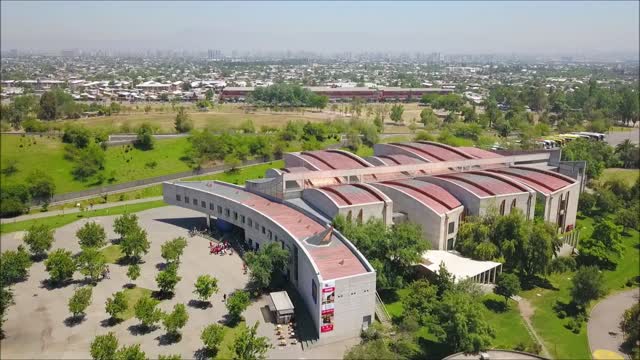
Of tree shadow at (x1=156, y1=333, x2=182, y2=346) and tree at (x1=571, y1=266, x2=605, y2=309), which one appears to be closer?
tree shadow at (x1=156, y1=333, x2=182, y2=346)

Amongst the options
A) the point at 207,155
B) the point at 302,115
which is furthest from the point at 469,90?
the point at 207,155

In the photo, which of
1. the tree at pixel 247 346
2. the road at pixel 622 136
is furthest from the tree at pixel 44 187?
the road at pixel 622 136

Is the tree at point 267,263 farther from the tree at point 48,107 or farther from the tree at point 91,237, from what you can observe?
the tree at point 48,107

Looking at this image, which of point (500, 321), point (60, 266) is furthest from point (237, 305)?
point (500, 321)

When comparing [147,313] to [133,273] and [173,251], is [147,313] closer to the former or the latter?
[133,273]

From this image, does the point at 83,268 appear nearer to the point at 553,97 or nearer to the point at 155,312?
the point at 155,312

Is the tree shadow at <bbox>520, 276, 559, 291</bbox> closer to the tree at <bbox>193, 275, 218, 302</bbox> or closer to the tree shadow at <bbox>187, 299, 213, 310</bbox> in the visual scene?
the tree at <bbox>193, 275, 218, 302</bbox>

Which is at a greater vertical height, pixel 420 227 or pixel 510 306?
pixel 420 227

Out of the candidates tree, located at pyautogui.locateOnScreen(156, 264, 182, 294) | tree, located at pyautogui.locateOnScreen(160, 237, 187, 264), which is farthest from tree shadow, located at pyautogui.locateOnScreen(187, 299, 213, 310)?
tree, located at pyautogui.locateOnScreen(160, 237, 187, 264)
